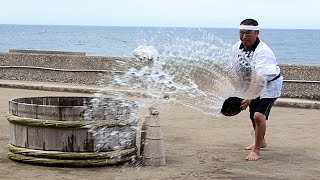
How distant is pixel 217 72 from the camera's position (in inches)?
393

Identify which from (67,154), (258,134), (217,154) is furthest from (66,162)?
(258,134)

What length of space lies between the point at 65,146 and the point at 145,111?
19.4 ft

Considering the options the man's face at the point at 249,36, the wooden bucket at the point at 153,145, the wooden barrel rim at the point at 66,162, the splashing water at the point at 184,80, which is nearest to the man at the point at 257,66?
the man's face at the point at 249,36

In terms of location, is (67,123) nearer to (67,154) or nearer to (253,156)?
(67,154)

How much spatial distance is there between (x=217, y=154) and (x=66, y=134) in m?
2.24

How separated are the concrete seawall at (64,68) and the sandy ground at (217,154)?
13.9ft

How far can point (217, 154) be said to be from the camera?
29.6ft

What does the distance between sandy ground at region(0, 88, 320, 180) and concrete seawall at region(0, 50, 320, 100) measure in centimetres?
422

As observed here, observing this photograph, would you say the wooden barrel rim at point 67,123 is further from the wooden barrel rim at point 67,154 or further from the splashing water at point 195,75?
the splashing water at point 195,75

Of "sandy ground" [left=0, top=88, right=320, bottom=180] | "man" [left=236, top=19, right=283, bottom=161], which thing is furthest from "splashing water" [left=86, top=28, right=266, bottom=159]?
"sandy ground" [left=0, top=88, right=320, bottom=180]

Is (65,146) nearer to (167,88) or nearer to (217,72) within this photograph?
(217,72)

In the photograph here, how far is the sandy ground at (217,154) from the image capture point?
7.69m

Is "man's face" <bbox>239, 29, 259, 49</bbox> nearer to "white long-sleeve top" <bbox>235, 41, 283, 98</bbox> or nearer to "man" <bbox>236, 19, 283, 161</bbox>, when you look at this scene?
"man" <bbox>236, 19, 283, 161</bbox>

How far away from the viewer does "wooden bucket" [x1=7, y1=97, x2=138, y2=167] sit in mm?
7777
